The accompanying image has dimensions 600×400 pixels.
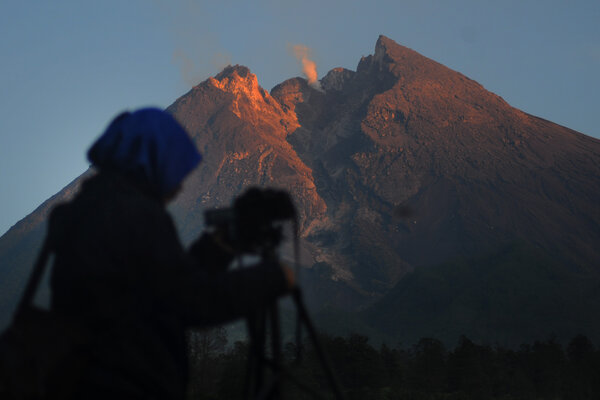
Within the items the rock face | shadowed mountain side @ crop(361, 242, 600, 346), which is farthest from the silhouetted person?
the rock face

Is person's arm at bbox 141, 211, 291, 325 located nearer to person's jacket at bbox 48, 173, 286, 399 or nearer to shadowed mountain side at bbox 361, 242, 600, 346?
person's jacket at bbox 48, 173, 286, 399

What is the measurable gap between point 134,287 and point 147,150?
62cm

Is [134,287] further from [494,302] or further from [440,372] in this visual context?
[494,302]

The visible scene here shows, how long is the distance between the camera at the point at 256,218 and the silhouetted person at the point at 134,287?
0.97 feet

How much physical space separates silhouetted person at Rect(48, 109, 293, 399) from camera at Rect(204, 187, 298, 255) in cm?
29

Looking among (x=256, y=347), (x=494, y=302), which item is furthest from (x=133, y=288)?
(x=494, y=302)

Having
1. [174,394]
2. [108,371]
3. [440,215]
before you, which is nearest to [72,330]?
[108,371]

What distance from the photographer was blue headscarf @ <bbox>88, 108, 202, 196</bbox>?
8.07 ft

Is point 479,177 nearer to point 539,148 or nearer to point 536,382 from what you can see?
point 539,148

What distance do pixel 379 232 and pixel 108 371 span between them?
18289cm

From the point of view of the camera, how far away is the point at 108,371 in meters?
2.15

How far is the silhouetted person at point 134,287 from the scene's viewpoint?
7.11 feet

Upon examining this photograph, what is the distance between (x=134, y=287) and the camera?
2.22 m

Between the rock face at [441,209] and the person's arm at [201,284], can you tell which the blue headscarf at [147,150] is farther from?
the rock face at [441,209]
